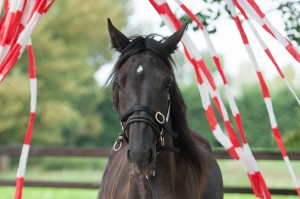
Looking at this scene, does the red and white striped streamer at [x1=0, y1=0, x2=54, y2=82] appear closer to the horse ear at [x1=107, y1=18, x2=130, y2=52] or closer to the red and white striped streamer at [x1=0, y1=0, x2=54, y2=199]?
the red and white striped streamer at [x1=0, y1=0, x2=54, y2=199]

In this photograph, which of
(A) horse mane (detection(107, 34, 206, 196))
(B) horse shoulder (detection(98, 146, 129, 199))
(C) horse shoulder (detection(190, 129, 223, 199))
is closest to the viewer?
(A) horse mane (detection(107, 34, 206, 196))

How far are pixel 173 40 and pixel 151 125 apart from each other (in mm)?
673

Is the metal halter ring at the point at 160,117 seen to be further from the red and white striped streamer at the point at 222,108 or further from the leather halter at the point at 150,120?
the red and white striped streamer at the point at 222,108

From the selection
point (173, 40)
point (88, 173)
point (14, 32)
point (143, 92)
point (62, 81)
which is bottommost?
point (143, 92)

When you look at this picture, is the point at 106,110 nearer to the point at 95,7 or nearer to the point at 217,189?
the point at 95,7

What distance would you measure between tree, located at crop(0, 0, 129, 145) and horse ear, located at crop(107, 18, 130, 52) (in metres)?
25.0

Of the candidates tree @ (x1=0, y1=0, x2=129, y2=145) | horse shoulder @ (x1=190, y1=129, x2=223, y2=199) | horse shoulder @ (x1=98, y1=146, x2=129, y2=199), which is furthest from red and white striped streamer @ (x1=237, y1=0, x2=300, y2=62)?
tree @ (x1=0, y1=0, x2=129, y2=145)

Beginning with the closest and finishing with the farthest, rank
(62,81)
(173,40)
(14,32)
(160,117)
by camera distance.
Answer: (160,117), (173,40), (14,32), (62,81)

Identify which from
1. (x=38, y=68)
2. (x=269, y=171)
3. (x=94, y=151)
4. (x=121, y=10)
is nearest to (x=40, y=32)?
(x=38, y=68)

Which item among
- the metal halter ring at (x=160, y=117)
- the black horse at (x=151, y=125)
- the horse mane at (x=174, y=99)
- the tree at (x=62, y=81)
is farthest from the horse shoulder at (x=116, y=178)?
the tree at (x=62, y=81)

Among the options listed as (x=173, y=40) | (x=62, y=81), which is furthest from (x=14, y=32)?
(x=62, y=81)

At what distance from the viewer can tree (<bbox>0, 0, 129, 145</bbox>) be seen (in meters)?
29.8

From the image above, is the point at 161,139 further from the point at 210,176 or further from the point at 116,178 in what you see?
the point at 210,176

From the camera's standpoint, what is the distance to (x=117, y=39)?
151 inches
